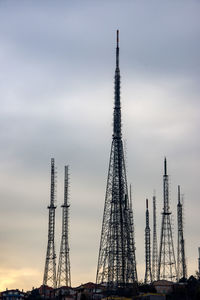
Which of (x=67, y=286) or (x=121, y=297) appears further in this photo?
(x=67, y=286)

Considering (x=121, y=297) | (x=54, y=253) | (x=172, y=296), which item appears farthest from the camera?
(x=54, y=253)

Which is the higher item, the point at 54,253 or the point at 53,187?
the point at 53,187

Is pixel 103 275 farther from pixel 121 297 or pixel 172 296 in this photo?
pixel 172 296

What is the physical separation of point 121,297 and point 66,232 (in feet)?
93.9

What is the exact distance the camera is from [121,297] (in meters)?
120

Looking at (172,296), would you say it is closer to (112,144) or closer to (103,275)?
(103,275)

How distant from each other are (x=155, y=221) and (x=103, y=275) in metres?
38.6

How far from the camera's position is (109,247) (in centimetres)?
12081

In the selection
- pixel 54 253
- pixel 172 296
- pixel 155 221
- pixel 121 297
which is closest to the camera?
pixel 121 297

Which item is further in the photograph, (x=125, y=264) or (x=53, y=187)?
(x=53, y=187)

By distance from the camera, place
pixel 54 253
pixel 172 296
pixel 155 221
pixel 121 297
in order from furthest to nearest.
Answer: pixel 155 221 < pixel 54 253 < pixel 172 296 < pixel 121 297

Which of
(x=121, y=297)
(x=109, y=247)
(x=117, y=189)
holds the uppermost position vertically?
(x=117, y=189)

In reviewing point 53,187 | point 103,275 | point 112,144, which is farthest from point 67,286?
point 112,144

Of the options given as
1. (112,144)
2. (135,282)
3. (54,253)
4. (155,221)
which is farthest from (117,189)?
(155,221)
